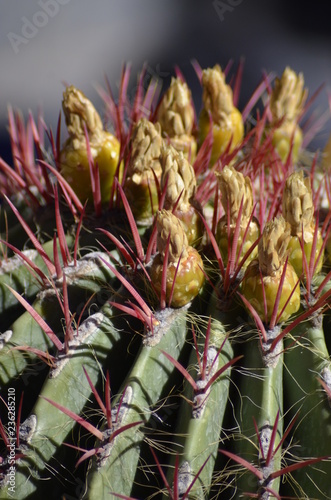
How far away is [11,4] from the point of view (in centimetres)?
249

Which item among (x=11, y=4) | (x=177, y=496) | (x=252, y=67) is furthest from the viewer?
(x=252, y=67)

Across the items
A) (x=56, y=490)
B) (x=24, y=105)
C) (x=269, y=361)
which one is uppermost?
(x=24, y=105)

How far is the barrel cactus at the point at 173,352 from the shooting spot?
22.9 inches

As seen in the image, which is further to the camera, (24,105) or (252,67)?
(252,67)

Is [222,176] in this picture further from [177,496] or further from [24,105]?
[24,105]

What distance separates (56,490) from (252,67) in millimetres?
2522

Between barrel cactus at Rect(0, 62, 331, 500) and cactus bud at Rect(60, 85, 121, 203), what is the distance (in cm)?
5

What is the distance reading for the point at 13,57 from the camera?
262 cm

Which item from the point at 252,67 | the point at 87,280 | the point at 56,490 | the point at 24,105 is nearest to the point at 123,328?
the point at 87,280

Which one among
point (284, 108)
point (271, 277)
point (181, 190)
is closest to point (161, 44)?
point (284, 108)

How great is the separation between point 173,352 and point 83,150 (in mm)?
323

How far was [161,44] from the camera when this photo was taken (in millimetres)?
2834

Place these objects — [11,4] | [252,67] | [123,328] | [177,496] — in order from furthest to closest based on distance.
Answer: [252,67] < [11,4] < [123,328] < [177,496]

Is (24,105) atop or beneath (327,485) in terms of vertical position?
atop
